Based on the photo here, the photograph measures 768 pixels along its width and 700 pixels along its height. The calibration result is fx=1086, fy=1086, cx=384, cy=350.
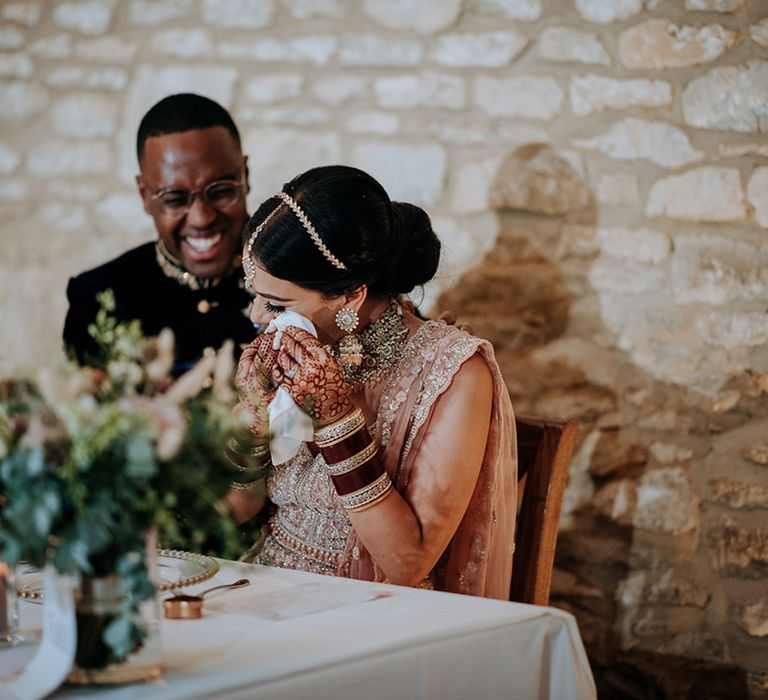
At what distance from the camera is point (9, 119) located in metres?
3.56

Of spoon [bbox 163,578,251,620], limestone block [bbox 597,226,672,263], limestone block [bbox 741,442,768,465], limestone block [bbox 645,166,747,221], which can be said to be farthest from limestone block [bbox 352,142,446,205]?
spoon [bbox 163,578,251,620]

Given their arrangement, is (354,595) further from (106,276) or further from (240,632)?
(106,276)

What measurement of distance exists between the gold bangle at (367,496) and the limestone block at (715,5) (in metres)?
1.59

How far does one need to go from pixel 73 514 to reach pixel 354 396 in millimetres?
1068

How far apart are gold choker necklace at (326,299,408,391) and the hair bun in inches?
2.9

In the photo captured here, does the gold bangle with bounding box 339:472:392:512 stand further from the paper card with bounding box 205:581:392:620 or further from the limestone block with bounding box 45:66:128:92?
the limestone block with bounding box 45:66:128:92

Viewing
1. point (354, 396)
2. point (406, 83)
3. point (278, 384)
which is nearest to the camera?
point (278, 384)

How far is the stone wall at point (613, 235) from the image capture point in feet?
8.92

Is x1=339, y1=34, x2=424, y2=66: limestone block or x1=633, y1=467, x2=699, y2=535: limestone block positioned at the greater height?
x1=339, y1=34, x2=424, y2=66: limestone block

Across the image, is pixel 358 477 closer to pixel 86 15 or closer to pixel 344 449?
pixel 344 449

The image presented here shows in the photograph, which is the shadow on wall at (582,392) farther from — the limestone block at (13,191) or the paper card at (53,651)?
the paper card at (53,651)

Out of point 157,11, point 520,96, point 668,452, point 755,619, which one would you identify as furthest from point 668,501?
point 157,11

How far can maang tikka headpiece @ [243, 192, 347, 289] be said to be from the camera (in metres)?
1.97

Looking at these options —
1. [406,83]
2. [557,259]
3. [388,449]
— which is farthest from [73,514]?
[406,83]
